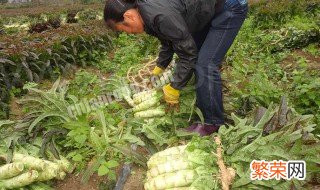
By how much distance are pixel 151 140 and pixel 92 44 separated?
4.84 metres

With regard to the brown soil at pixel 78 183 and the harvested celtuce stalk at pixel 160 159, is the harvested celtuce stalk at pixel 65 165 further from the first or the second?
the harvested celtuce stalk at pixel 160 159

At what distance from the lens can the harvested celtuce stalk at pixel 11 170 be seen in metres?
2.80

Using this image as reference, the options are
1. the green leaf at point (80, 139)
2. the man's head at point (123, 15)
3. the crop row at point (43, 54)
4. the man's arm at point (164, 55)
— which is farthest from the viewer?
the crop row at point (43, 54)

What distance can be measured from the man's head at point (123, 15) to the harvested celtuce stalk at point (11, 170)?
1.34 meters

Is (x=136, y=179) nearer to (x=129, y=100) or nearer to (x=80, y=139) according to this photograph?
(x=80, y=139)

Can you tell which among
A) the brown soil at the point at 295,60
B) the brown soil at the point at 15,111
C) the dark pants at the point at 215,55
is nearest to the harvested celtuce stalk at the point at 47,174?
the dark pants at the point at 215,55

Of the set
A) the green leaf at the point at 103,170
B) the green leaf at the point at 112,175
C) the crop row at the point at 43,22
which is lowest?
the crop row at the point at 43,22

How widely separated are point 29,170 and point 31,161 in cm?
9

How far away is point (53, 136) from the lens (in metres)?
3.37

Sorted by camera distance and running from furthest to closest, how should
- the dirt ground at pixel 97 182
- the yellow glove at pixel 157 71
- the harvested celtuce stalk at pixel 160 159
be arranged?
1. the yellow glove at pixel 157 71
2. the dirt ground at pixel 97 182
3. the harvested celtuce stalk at pixel 160 159

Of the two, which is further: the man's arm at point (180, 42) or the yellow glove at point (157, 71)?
the yellow glove at point (157, 71)

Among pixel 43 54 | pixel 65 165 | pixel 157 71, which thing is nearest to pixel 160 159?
pixel 65 165

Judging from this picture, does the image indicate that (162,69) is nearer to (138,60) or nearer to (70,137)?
(70,137)

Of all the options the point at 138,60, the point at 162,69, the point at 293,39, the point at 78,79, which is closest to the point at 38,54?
the point at 78,79
